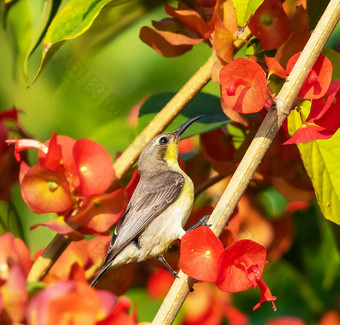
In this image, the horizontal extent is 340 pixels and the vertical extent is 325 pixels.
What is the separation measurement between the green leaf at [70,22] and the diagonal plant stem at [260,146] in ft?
1.15

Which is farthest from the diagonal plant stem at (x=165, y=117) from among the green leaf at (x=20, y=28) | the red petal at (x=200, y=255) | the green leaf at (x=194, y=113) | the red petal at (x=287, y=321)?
the red petal at (x=287, y=321)

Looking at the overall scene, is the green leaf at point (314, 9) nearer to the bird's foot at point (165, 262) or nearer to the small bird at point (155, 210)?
the small bird at point (155, 210)

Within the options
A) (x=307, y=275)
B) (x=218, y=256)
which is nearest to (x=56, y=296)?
(x=218, y=256)

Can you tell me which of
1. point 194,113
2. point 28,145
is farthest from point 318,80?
point 28,145

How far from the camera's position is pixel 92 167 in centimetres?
104

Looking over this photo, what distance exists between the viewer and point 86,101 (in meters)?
1.46

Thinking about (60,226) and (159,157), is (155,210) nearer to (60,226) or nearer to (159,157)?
(159,157)

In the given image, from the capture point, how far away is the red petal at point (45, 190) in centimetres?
Result: 104

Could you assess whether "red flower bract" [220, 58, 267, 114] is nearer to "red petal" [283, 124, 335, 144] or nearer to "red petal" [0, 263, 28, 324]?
"red petal" [283, 124, 335, 144]

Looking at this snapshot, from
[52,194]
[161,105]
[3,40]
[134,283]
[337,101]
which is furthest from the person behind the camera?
[134,283]

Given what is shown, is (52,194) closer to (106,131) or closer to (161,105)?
(161,105)

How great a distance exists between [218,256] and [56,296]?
0.71 feet

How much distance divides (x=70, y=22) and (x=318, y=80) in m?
0.40

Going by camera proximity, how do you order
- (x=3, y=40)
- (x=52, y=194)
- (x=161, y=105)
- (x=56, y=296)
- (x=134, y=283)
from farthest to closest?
(x=134, y=283), (x=3, y=40), (x=161, y=105), (x=52, y=194), (x=56, y=296)
